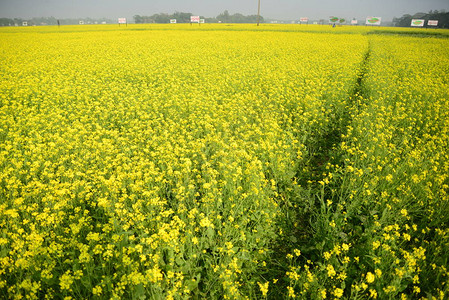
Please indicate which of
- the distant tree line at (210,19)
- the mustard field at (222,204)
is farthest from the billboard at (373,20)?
the mustard field at (222,204)

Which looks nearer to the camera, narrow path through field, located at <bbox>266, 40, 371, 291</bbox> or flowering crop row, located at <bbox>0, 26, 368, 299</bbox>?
flowering crop row, located at <bbox>0, 26, 368, 299</bbox>

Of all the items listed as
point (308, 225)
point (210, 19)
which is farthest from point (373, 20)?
point (308, 225)

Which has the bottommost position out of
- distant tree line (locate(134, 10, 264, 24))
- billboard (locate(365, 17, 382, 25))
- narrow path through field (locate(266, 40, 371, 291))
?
narrow path through field (locate(266, 40, 371, 291))

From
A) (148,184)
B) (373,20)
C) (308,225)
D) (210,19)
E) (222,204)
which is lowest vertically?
(308,225)

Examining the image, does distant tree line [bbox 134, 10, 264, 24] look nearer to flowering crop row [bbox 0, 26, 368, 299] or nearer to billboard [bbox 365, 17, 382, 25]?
billboard [bbox 365, 17, 382, 25]

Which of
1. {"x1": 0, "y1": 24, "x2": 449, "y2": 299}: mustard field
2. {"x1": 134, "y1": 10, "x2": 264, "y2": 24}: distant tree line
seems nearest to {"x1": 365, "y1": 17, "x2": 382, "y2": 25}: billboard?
{"x1": 134, "y1": 10, "x2": 264, "y2": 24}: distant tree line

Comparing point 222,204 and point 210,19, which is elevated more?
point 210,19

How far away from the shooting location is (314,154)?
6000 millimetres

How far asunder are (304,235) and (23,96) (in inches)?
397

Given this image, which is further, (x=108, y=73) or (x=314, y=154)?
(x=108, y=73)

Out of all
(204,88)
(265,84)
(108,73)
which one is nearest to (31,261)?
(204,88)

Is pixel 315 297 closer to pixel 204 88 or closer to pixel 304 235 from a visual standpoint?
pixel 304 235

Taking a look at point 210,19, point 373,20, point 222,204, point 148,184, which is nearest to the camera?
point 148,184

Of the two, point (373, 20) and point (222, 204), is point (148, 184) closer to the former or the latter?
point (222, 204)
